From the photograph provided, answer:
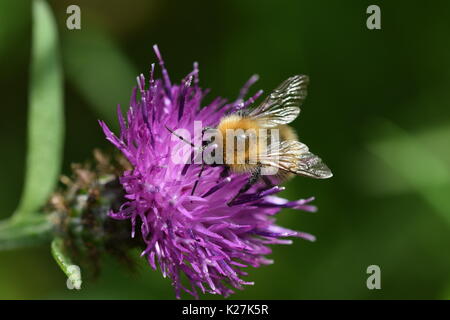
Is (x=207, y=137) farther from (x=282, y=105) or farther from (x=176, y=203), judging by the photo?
(x=282, y=105)

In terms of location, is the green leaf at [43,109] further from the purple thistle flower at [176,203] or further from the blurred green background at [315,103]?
the blurred green background at [315,103]

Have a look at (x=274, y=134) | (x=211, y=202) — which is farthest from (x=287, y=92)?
(x=211, y=202)

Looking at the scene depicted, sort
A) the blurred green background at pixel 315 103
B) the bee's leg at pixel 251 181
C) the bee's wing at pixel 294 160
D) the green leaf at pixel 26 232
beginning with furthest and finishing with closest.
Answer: the blurred green background at pixel 315 103 < the green leaf at pixel 26 232 < the bee's leg at pixel 251 181 < the bee's wing at pixel 294 160

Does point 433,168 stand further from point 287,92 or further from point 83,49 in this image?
point 83,49

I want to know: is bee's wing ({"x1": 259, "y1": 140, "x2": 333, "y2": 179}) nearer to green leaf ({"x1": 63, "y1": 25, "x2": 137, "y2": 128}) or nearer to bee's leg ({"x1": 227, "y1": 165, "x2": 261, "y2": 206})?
bee's leg ({"x1": 227, "y1": 165, "x2": 261, "y2": 206})

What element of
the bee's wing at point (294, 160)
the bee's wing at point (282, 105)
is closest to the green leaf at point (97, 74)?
the bee's wing at point (282, 105)

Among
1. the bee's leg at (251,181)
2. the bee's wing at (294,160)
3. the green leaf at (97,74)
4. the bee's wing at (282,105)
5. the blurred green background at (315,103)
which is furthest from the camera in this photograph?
the green leaf at (97,74)
